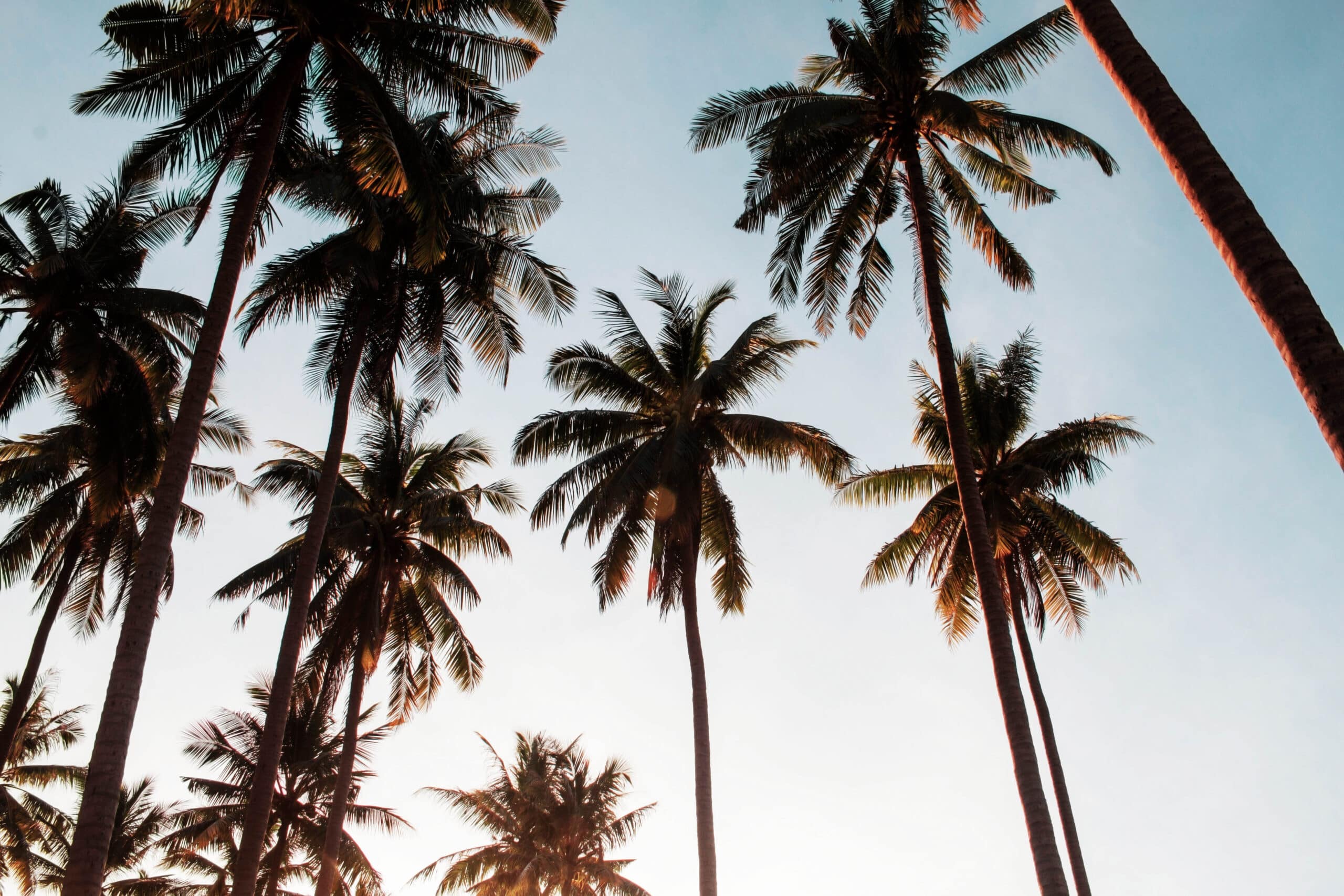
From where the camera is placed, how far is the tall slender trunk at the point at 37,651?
20.6 m

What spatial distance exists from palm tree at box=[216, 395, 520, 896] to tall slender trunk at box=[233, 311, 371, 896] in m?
1.92

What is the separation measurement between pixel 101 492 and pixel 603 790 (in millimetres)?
19370

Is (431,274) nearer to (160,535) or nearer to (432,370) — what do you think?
(432,370)

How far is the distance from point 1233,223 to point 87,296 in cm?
1676

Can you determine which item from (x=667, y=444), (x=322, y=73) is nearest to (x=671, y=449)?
(x=667, y=444)

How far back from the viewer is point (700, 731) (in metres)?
18.9

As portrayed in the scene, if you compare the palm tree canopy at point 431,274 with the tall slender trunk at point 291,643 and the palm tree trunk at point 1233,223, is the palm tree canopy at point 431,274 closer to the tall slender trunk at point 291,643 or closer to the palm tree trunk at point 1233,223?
the tall slender trunk at point 291,643

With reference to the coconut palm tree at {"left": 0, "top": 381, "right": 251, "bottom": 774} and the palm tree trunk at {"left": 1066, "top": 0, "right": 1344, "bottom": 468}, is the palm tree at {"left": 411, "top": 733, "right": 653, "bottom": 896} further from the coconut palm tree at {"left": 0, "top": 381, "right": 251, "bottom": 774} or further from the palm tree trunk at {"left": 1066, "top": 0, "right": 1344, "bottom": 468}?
the palm tree trunk at {"left": 1066, "top": 0, "right": 1344, "bottom": 468}

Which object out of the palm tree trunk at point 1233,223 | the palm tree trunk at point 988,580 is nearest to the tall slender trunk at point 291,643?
the palm tree trunk at point 988,580

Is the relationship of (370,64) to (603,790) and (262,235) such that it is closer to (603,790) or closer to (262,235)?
(262,235)

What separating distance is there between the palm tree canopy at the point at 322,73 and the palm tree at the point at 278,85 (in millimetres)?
18

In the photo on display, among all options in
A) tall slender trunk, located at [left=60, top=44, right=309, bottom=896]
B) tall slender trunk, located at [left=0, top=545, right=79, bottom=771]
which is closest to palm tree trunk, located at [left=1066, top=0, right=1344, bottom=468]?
tall slender trunk, located at [left=60, top=44, right=309, bottom=896]

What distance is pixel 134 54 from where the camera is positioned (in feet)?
45.5

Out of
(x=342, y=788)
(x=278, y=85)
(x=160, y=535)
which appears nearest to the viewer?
(x=160, y=535)
